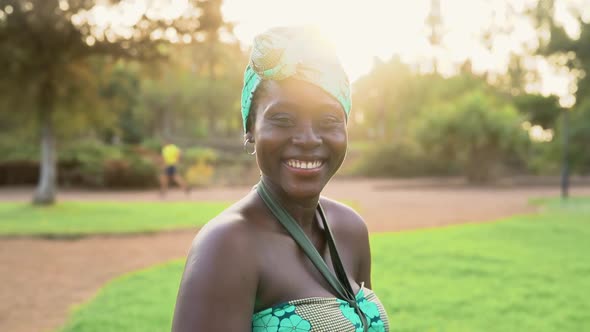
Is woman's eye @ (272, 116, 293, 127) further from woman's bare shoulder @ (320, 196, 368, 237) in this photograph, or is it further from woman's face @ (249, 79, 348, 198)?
woman's bare shoulder @ (320, 196, 368, 237)

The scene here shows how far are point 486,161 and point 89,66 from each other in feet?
60.0

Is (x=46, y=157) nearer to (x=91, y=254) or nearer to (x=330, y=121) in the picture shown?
(x=91, y=254)

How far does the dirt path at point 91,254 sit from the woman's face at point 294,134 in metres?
4.43

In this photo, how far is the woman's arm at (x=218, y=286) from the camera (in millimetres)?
1486

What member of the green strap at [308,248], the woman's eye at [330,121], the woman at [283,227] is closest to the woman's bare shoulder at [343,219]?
the woman at [283,227]

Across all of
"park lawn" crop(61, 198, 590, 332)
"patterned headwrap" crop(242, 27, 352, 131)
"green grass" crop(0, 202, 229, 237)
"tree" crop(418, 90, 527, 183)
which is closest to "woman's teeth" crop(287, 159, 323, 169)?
"patterned headwrap" crop(242, 27, 352, 131)

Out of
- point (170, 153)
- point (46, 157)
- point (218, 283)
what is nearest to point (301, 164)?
point (218, 283)

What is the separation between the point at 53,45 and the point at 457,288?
13.2 meters

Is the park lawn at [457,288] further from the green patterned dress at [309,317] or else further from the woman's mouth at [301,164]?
the woman's mouth at [301,164]

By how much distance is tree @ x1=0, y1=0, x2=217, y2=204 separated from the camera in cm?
1472

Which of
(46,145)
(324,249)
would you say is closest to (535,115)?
(46,145)

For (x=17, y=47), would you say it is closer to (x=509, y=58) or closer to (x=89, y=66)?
(x=89, y=66)

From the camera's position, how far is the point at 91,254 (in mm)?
9047

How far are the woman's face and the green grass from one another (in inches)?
383
